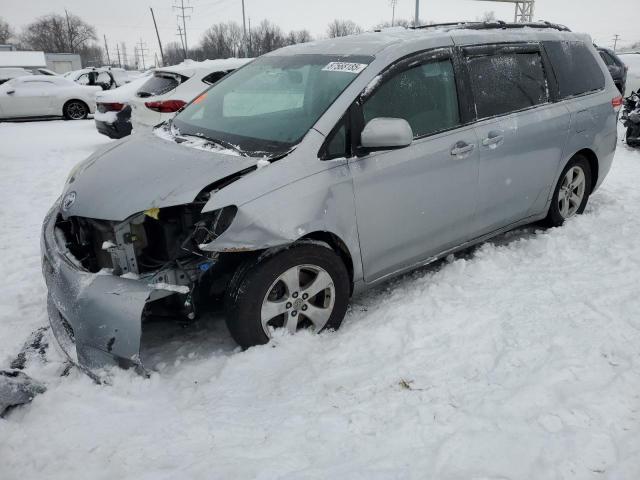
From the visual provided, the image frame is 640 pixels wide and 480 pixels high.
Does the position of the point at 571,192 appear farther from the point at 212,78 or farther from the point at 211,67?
the point at 211,67

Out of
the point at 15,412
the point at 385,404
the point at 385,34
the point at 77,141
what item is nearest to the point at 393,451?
the point at 385,404

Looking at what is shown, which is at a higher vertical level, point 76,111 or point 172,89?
point 172,89

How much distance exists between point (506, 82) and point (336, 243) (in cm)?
198

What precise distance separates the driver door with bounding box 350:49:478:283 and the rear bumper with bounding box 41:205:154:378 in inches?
54.2

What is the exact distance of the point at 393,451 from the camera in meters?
2.14

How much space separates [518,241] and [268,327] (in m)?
2.61

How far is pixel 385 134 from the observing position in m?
2.86

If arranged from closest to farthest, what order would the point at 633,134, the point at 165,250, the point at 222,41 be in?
the point at 165,250 < the point at 633,134 < the point at 222,41

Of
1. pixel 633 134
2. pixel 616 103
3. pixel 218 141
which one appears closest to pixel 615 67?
pixel 633 134

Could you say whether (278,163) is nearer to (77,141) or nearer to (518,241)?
(518,241)

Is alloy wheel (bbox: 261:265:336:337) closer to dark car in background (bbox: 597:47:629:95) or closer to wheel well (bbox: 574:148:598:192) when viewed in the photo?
wheel well (bbox: 574:148:598:192)

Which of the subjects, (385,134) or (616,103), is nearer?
(385,134)

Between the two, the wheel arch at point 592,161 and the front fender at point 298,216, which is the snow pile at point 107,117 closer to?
the front fender at point 298,216

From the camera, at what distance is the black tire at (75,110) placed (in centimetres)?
1470
